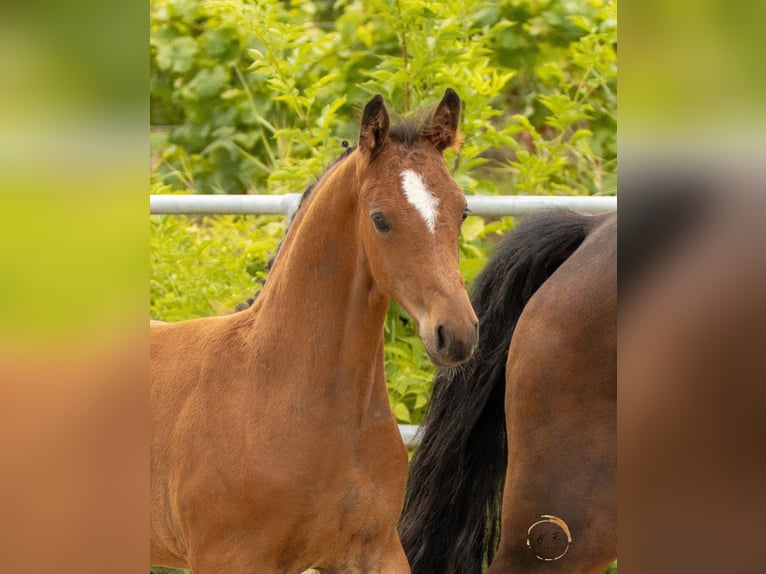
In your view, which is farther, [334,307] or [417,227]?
[334,307]

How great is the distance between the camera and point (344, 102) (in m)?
3.24

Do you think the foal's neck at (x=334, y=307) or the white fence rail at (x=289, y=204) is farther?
the white fence rail at (x=289, y=204)

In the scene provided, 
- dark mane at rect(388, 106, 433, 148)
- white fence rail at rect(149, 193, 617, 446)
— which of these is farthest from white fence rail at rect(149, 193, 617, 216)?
dark mane at rect(388, 106, 433, 148)

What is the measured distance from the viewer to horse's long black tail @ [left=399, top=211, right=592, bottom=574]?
2426 mm

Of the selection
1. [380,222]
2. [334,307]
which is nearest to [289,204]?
[334,307]

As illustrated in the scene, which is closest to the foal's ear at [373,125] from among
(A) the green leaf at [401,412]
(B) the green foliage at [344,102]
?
(B) the green foliage at [344,102]

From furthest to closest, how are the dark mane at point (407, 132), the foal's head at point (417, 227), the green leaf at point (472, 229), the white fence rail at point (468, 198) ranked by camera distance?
the green leaf at point (472, 229) → the white fence rail at point (468, 198) → the dark mane at point (407, 132) → the foal's head at point (417, 227)

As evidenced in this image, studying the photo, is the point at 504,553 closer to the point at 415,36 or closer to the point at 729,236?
the point at 729,236

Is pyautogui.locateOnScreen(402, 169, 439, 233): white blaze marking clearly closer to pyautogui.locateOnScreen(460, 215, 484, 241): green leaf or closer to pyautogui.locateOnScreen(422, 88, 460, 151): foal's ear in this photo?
pyautogui.locateOnScreen(422, 88, 460, 151): foal's ear

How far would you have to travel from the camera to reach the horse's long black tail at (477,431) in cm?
243

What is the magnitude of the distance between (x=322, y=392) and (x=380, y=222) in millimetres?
353

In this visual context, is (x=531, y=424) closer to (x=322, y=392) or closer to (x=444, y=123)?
(x=322, y=392)

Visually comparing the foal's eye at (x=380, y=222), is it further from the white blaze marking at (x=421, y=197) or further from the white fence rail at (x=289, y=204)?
the white fence rail at (x=289, y=204)

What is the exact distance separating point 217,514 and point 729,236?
1.39 metres
